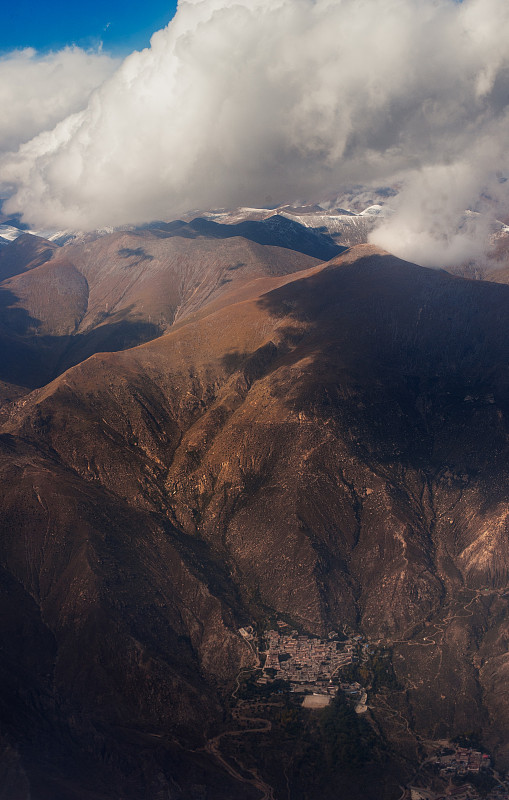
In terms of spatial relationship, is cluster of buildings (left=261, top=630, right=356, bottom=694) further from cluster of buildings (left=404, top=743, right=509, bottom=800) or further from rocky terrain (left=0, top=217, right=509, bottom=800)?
cluster of buildings (left=404, top=743, right=509, bottom=800)

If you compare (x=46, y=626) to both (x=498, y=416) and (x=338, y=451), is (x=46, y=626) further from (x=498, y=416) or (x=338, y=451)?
(x=498, y=416)

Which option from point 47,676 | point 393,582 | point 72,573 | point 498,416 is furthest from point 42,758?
point 498,416

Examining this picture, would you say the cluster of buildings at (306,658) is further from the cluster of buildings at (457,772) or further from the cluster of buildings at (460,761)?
the cluster of buildings at (457,772)

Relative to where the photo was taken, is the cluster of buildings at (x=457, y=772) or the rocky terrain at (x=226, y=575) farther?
the rocky terrain at (x=226, y=575)

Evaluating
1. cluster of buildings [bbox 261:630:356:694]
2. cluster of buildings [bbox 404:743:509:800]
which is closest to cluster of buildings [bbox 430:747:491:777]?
cluster of buildings [bbox 404:743:509:800]

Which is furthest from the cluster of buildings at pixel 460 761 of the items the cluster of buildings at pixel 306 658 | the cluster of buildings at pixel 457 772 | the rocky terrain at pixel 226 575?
the cluster of buildings at pixel 306 658

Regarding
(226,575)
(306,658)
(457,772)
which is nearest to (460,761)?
(457,772)

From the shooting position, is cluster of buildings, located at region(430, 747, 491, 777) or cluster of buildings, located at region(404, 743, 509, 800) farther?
cluster of buildings, located at region(430, 747, 491, 777)

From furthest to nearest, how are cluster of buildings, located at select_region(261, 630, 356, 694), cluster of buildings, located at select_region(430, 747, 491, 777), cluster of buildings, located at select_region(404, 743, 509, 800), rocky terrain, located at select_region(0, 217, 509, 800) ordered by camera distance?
cluster of buildings, located at select_region(261, 630, 356, 694)
rocky terrain, located at select_region(0, 217, 509, 800)
cluster of buildings, located at select_region(430, 747, 491, 777)
cluster of buildings, located at select_region(404, 743, 509, 800)
